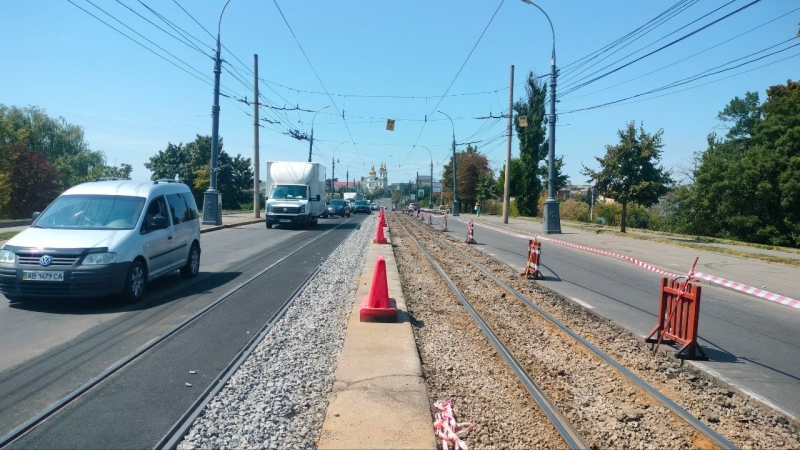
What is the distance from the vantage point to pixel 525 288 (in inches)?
484

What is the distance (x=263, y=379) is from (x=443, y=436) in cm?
206

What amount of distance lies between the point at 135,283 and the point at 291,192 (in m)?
22.2

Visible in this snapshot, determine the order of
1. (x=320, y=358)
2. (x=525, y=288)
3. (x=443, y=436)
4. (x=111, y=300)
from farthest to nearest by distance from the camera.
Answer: (x=525, y=288), (x=111, y=300), (x=320, y=358), (x=443, y=436)

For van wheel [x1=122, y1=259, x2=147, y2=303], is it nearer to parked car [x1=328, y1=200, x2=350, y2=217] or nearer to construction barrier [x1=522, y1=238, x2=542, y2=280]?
construction barrier [x1=522, y1=238, x2=542, y2=280]

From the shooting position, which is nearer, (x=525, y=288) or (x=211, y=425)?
(x=211, y=425)

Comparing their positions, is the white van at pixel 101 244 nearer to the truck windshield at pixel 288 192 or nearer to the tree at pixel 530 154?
the truck windshield at pixel 288 192

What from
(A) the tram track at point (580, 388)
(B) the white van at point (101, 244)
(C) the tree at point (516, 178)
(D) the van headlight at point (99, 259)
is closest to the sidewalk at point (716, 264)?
(A) the tram track at point (580, 388)

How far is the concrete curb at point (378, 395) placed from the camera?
4.29 metres

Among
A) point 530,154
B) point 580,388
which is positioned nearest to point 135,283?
point 580,388

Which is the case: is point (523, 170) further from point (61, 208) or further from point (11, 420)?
point (11, 420)

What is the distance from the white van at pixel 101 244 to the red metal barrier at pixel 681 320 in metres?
7.61

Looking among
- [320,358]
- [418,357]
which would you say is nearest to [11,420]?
[320,358]

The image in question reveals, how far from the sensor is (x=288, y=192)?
3117 centimetres

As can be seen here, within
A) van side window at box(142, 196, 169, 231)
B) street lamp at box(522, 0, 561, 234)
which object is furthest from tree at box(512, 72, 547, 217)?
van side window at box(142, 196, 169, 231)
